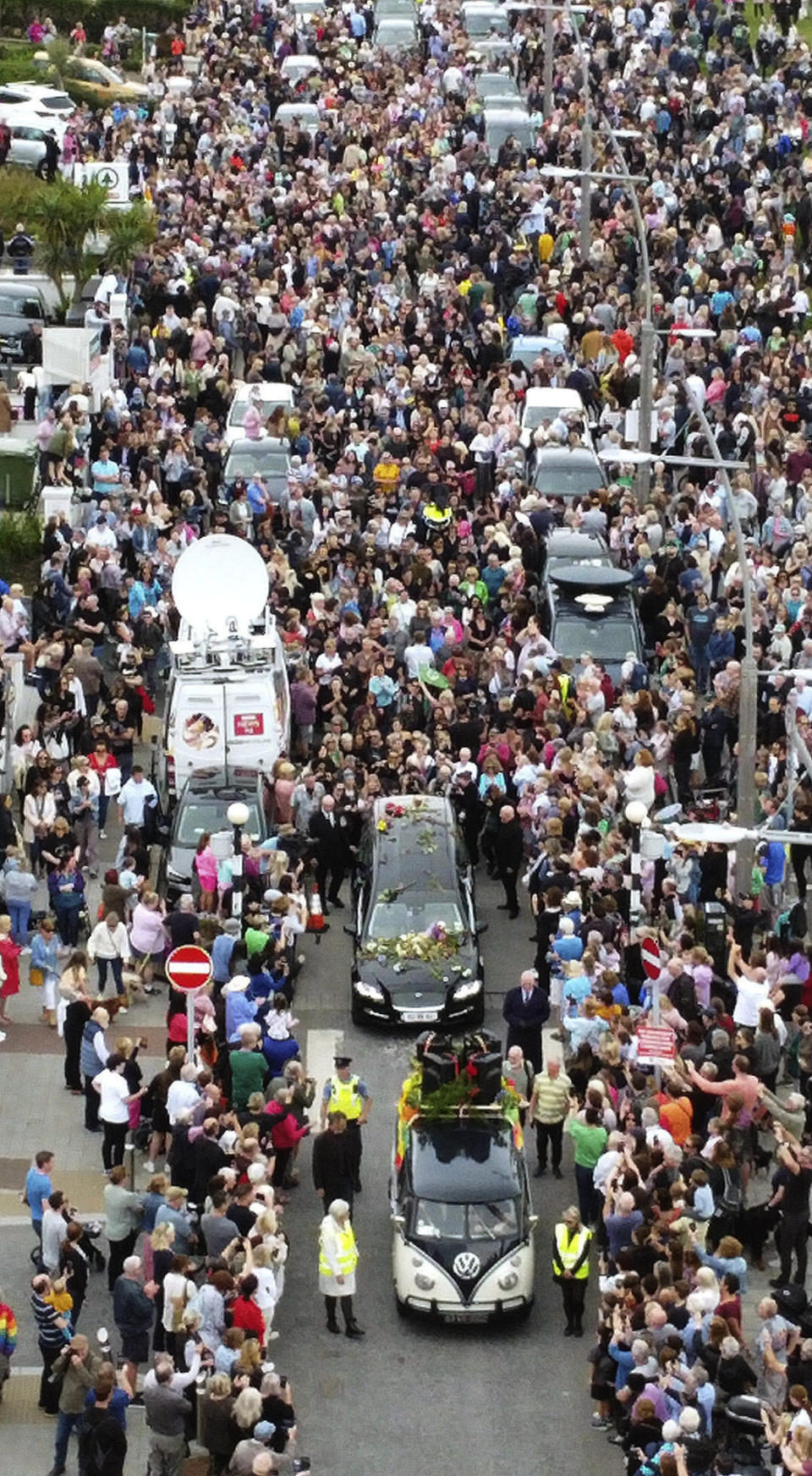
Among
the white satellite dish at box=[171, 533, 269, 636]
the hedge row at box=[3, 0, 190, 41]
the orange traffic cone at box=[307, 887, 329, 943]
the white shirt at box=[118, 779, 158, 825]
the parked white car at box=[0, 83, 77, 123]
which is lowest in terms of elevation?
the hedge row at box=[3, 0, 190, 41]

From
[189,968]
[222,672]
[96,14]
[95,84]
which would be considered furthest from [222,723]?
[96,14]

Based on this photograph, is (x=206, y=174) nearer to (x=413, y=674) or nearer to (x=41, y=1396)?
(x=413, y=674)

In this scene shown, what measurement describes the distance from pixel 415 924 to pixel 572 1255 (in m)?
6.71

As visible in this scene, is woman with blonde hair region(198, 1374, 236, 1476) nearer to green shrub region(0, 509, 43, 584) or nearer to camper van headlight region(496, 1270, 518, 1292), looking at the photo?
camper van headlight region(496, 1270, 518, 1292)

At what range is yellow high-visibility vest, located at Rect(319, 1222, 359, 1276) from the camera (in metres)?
26.4

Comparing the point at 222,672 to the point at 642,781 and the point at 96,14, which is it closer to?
the point at 642,781

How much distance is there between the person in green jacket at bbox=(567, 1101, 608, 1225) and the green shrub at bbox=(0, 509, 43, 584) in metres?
17.5

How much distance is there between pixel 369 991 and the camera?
32031 millimetres

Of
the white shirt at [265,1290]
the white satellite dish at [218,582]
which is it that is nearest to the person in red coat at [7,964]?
the white satellite dish at [218,582]

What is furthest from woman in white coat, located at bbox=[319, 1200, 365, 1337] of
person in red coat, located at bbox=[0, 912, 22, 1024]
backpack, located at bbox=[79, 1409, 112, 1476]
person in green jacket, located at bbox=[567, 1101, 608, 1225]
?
person in red coat, located at bbox=[0, 912, 22, 1024]

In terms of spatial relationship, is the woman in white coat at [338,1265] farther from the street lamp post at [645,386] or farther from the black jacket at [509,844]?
the street lamp post at [645,386]

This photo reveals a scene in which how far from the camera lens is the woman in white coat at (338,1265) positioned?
2636 cm

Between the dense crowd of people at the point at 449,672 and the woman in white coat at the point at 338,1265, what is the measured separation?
4cm

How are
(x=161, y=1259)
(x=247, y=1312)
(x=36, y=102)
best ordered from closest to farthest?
(x=247, y=1312) → (x=161, y=1259) → (x=36, y=102)
